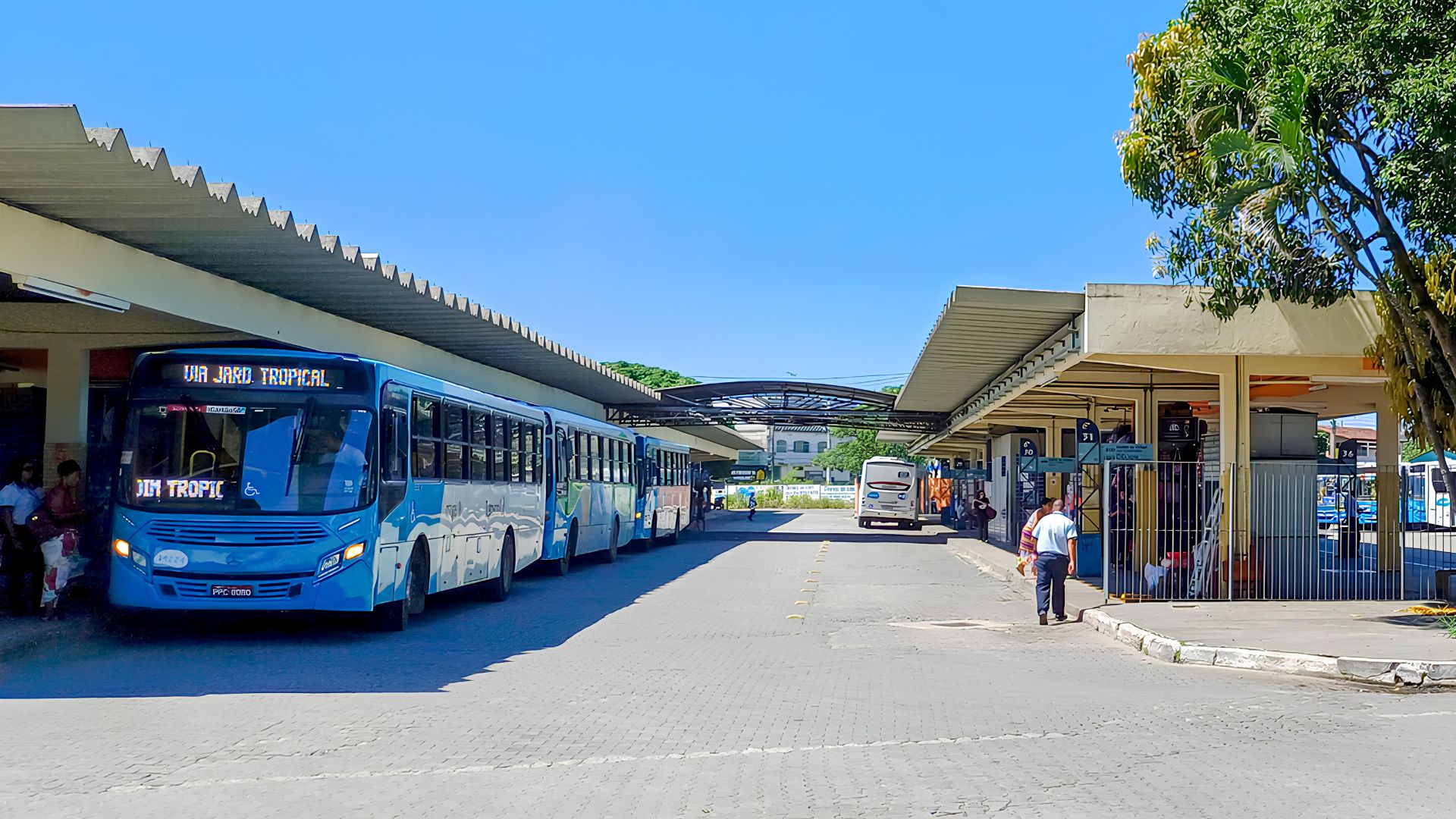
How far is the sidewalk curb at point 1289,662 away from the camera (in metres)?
11.2

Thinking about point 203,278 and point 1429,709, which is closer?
point 1429,709

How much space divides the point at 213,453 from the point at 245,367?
889 millimetres

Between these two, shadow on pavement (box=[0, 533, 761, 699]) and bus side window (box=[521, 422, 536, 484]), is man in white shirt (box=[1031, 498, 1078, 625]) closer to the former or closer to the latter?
shadow on pavement (box=[0, 533, 761, 699])

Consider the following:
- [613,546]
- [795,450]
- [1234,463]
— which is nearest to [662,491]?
[613,546]

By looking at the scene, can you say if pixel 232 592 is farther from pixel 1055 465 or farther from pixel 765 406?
pixel 765 406

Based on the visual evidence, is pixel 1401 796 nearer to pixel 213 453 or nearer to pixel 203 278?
pixel 213 453

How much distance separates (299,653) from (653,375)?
→ 94918mm

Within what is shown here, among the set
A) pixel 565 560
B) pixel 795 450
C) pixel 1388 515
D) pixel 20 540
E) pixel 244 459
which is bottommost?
pixel 565 560

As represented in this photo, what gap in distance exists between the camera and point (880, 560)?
29.6 m

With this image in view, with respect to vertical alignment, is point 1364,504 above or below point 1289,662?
above

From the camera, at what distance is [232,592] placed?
12062mm

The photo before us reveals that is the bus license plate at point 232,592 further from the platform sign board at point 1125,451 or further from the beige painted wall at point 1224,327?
the platform sign board at point 1125,451

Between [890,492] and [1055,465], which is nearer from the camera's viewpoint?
[1055,465]

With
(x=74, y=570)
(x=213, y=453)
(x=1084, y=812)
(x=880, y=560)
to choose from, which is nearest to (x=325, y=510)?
(x=213, y=453)
